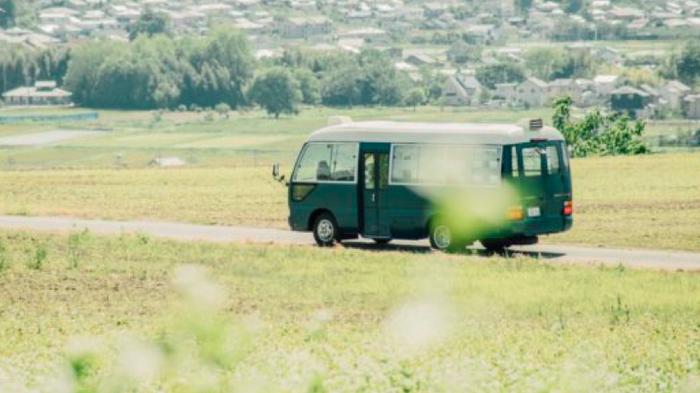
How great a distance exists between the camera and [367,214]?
3011cm

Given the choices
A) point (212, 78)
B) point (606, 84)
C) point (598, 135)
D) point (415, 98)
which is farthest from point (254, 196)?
point (606, 84)

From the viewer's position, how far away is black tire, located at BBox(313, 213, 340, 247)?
1206 inches

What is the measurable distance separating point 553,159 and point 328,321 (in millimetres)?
9343

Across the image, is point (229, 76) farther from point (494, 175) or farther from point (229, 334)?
point (229, 334)

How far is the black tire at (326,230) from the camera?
30.6m

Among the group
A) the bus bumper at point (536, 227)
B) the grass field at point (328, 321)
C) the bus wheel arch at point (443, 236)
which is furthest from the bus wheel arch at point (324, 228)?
the bus bumper at point (536, 227)

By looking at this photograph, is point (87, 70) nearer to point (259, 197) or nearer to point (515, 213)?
point (259, 197)

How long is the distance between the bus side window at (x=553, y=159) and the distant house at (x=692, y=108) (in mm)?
134243

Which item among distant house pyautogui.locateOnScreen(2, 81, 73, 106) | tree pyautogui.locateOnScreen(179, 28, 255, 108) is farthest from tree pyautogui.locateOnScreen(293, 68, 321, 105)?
distant house pyautogui.locateOnScreen(2, 81, 73, 106)

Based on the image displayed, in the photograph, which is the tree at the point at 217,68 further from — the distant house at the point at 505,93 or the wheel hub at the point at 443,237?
the wheel hub at the point at 443,237

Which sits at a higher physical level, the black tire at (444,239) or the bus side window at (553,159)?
the bus side window at (553,159)

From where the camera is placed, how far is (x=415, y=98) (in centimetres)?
17400

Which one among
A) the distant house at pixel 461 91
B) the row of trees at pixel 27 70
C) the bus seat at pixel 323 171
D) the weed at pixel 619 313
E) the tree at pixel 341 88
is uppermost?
the bus seat at pixel 323 171

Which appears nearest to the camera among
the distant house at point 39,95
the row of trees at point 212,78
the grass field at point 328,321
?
the grass field at point 328,321
